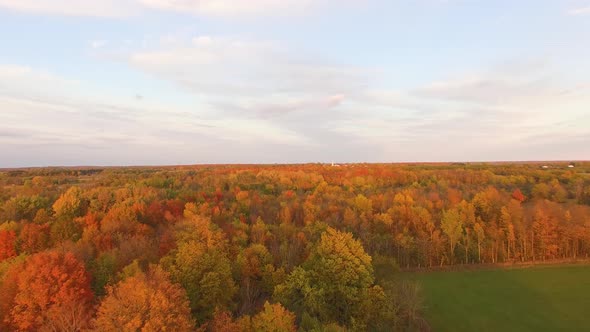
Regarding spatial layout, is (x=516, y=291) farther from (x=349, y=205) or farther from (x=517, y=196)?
(x=517, y=196)

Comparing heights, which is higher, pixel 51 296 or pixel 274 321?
pixel 274 321

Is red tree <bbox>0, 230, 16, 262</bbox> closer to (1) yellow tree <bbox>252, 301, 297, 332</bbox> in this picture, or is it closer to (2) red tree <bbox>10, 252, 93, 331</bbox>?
(2) red tree <bbox>10, 252, 93, 331</bbox>

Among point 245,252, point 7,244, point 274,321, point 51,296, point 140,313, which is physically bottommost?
point 51,296

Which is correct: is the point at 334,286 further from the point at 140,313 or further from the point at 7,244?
the point at 7,244

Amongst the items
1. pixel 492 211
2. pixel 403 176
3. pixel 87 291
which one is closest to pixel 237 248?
pixel 87 291

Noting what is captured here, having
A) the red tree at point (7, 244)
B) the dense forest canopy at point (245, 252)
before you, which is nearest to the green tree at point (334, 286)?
the dense forest canopy at point (245, 252)

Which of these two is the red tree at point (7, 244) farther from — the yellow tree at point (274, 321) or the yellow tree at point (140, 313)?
the yellow tree at point (274, 321)

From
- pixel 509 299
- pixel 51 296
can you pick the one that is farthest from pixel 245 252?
pixel 509 299
